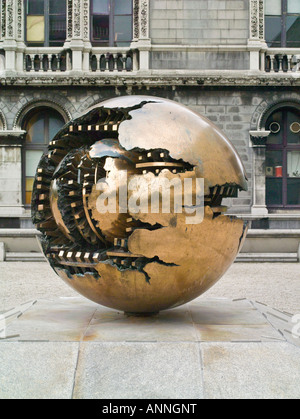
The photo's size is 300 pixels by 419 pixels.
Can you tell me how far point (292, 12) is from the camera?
1667 centimetres

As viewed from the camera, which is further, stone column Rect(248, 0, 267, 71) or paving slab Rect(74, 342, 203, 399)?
stone column Rect(248, 0, 267, 71)

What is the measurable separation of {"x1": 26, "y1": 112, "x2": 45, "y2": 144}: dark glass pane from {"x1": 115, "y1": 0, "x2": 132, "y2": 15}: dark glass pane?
12.6 ft

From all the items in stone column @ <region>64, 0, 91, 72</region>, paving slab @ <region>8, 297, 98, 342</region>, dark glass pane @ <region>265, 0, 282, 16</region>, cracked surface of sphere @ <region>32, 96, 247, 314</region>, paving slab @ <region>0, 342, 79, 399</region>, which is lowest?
paving slab @ <region>0, 342, 79, 399</region>

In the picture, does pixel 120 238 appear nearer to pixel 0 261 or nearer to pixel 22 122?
pixel 0 261

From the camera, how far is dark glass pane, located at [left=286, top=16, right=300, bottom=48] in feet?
54.5

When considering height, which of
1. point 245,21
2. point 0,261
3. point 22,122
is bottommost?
point 0,261

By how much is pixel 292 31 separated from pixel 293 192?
4.81 meters

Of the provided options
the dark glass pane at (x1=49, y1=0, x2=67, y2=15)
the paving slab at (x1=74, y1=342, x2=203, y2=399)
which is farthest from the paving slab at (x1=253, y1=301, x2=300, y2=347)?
the dark glass pane at (x1=49, y1=0, x2=67, y2=15)

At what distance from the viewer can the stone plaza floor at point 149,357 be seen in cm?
368

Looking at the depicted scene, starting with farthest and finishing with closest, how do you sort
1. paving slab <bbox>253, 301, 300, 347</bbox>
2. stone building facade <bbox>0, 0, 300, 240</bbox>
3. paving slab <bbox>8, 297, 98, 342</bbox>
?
stone building facade <bbox>0, 0, 300, 240</bbox> < paving slab <bbox>253, 301, 300, 347</bbox> < paving slab <bbox>8, 297, 98, 342</bbox>

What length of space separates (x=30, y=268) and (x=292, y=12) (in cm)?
1098

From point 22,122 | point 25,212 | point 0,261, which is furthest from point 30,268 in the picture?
point 22,122

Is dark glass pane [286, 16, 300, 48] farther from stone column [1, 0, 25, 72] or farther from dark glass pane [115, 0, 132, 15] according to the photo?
stone column [1, 0, 25, 72]
